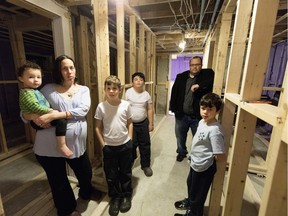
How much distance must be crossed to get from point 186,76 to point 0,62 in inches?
202

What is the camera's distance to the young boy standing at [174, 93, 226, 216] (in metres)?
1.22

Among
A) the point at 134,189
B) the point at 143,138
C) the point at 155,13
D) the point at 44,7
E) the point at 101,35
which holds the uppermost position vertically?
the point at 155,13

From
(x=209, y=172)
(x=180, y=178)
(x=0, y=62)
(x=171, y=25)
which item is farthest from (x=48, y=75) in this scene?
(x=209, y=172)

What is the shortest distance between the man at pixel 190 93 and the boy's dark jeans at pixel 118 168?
1.01 m

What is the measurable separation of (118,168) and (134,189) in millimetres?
493

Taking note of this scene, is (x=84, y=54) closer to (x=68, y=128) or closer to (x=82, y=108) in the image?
(x=82, y=108)

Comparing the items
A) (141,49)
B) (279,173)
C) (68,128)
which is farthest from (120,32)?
(279,173)

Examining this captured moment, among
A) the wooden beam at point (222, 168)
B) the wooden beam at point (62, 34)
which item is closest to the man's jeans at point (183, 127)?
the wooden beam at point (222, 168)

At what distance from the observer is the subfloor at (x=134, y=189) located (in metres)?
1.69

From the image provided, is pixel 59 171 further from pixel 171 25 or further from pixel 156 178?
pixel 171 25

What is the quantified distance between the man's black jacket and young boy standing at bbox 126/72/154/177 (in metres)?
0.43

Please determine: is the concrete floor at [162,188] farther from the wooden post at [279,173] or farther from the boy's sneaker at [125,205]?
the wooden post at [279,173]

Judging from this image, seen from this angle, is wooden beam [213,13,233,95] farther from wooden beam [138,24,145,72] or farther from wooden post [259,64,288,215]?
wooden beam [138,24,145,72]

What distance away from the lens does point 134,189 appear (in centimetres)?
200
